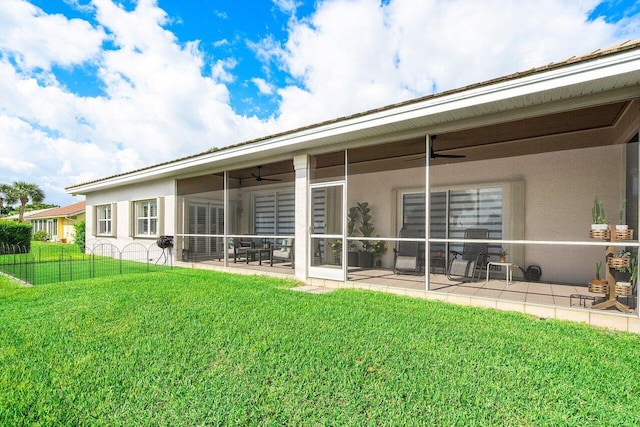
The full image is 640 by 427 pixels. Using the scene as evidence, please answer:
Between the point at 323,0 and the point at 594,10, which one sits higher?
the point at 323,0

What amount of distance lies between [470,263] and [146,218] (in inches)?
425

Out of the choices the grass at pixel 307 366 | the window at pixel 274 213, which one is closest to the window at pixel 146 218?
the window at pixel 274 213

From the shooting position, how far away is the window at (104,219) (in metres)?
14.0

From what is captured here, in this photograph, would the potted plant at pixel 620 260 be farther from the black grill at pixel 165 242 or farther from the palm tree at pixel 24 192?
the palm tree at pixel 24 192

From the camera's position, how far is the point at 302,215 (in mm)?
7355

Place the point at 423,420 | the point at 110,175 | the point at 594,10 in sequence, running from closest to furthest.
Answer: the point at 423,420 → the point at 594,10 → the point at 110,175

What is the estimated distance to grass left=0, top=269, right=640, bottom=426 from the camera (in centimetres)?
234

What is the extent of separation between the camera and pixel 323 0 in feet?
30.6

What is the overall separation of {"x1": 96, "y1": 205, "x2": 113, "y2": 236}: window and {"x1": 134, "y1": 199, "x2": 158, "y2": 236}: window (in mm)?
2499

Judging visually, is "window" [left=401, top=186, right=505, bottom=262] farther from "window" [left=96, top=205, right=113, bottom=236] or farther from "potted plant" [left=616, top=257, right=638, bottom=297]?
"window" [left=96, top=205, right=113, bottom=236]

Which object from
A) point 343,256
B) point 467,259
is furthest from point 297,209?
point 467,259

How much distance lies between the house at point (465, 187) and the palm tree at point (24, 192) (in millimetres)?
42402

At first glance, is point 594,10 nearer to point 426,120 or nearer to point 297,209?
point 426,120

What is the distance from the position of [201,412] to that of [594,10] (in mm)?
11141
